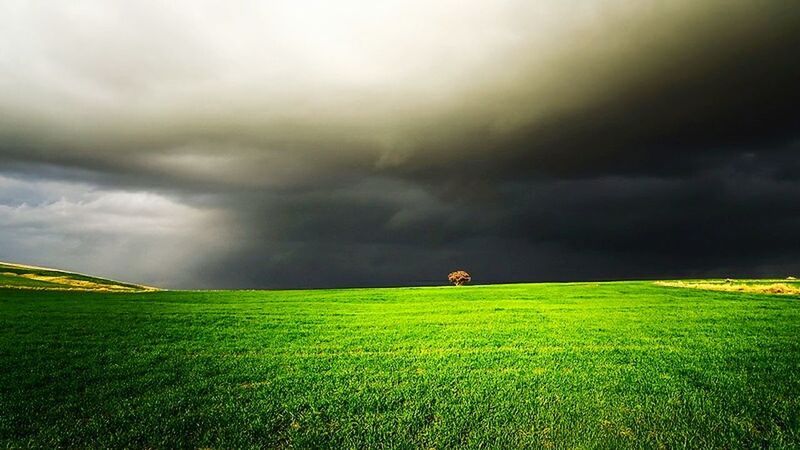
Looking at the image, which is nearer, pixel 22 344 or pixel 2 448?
pixel 2 448

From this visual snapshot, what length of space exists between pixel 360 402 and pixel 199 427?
3.97 metres

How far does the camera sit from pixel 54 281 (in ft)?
277

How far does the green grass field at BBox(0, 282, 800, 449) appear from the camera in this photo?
10.2 metres

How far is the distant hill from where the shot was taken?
74438 millimetres

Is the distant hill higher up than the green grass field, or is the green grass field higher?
the distant hill

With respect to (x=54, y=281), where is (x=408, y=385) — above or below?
below

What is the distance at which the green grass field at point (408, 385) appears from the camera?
10172 millimetres

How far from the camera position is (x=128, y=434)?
1039 centimetres

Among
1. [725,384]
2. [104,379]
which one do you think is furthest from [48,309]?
[725,384]

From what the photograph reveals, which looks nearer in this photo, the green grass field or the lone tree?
the green grass field

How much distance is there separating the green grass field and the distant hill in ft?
187

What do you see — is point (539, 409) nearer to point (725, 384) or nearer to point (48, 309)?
point (725, 384)

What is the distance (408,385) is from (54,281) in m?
95.2

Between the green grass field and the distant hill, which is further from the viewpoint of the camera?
the distant hill
